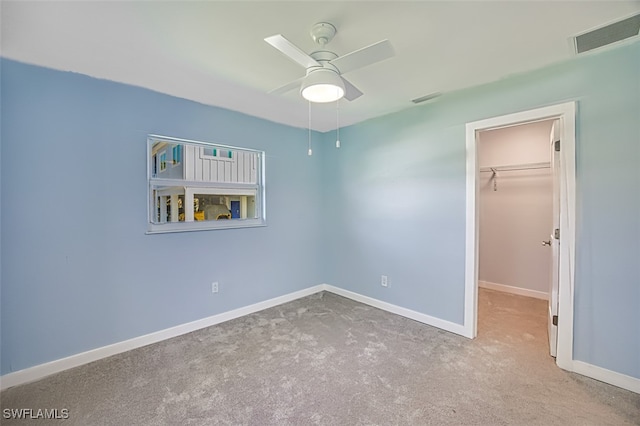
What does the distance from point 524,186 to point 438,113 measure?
2.08 m

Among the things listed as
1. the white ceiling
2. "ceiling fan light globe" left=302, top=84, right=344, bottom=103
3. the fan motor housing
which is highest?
the white ceiling

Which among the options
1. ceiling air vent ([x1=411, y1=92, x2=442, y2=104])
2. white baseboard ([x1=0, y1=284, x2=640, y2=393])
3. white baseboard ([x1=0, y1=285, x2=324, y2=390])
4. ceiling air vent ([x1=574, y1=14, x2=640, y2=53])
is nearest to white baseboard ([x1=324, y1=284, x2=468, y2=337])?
white baseboard ([x1=0, y1=284, x2=640, y2=393])

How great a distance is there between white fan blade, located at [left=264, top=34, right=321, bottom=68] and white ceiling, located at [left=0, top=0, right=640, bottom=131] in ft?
0.80

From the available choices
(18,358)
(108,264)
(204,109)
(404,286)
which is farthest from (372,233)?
(18,358)

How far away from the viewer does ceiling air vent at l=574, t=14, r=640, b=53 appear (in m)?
1.69

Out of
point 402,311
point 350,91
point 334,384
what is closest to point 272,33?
point 350,91

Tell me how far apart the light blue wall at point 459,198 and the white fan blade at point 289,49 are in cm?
185

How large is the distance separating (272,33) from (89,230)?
7.19ft

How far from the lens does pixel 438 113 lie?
2922 millimetres

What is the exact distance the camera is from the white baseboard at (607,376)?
1.92m

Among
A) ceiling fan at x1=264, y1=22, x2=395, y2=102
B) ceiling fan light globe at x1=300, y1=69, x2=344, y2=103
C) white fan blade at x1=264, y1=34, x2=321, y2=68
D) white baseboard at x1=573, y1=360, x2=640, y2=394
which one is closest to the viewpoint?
white fan blade at x1=264, y1=34, x2=321, y2=68

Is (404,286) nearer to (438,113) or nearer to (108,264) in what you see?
(438,113)

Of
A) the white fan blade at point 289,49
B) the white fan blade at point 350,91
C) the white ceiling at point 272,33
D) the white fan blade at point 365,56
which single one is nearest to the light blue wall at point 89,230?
the white ceiling at point 272,33

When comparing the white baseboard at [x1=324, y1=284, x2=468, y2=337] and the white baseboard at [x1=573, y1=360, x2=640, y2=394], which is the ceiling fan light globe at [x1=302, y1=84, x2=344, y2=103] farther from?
the white baseboard at [x1=573, y1=360, x2=640, y2=394]
